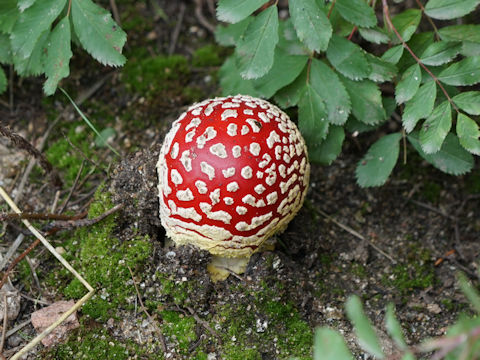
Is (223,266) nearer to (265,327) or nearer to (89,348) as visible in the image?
(265,327)

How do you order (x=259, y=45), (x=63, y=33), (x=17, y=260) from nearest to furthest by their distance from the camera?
(x=259, y=45) → (x=63, y=33) → (x=17, y=260)

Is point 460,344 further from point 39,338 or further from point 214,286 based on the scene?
point 39,338

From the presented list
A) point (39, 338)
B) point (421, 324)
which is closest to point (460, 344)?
point (421, 324)

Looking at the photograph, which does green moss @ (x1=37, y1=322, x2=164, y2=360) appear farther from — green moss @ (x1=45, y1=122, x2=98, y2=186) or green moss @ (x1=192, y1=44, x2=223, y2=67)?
green moss @ (x1=192, y1=44, x2=223, y2=67)

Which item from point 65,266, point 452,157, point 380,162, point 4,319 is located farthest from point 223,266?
point 452,157

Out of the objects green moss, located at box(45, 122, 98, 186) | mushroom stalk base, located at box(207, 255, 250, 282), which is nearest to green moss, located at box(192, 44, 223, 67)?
A: green moss, located at box(45, 122, 98, 186)
